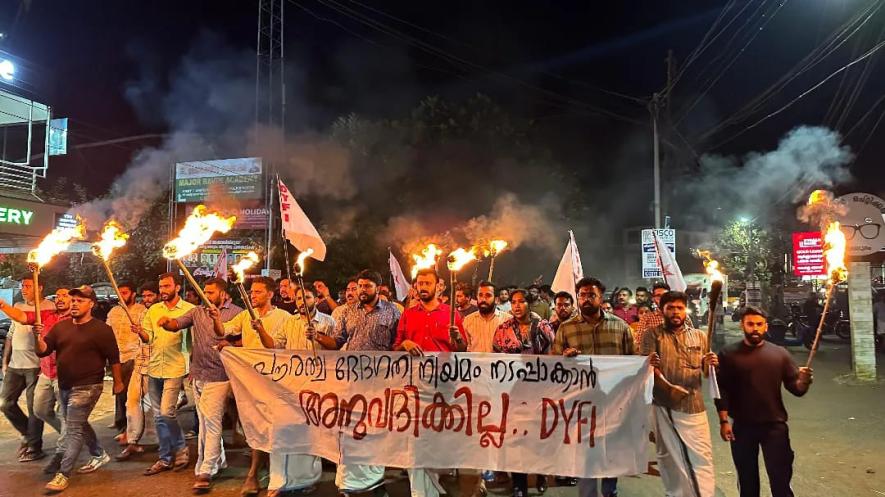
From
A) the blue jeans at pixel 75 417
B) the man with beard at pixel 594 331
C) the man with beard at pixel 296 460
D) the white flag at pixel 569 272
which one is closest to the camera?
the man with beard at pixel 594 331

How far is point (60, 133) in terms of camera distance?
1758 centimetres

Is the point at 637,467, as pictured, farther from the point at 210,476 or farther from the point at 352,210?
the point at 352,210

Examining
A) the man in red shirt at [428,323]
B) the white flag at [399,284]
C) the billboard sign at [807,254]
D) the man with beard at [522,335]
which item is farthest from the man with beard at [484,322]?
the billboard sign at [807,254]

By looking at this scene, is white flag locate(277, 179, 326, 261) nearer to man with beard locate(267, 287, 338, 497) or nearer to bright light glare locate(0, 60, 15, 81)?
man with beard locate(267, 287, 338, 497)

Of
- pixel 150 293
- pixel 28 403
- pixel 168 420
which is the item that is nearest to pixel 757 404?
pixel 168 420

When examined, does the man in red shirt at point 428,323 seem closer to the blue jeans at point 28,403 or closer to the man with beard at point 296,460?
the man with beard at point 296,460

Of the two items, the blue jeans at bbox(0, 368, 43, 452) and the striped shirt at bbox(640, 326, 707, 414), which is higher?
the striped shirt at bbox(640, 326, 707, 414)

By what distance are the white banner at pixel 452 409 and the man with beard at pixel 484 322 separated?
83cm

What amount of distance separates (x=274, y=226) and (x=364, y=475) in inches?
880

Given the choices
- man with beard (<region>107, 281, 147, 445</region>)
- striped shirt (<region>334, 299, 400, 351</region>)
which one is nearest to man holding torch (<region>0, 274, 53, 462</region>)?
man with beard (<region>107, 281, 147, 445</region>)

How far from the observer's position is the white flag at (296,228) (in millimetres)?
5633

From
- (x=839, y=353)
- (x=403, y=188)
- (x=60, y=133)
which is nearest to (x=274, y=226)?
(x=403, y=188)

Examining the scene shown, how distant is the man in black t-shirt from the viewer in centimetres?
539

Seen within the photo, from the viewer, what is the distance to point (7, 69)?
41.6ft
